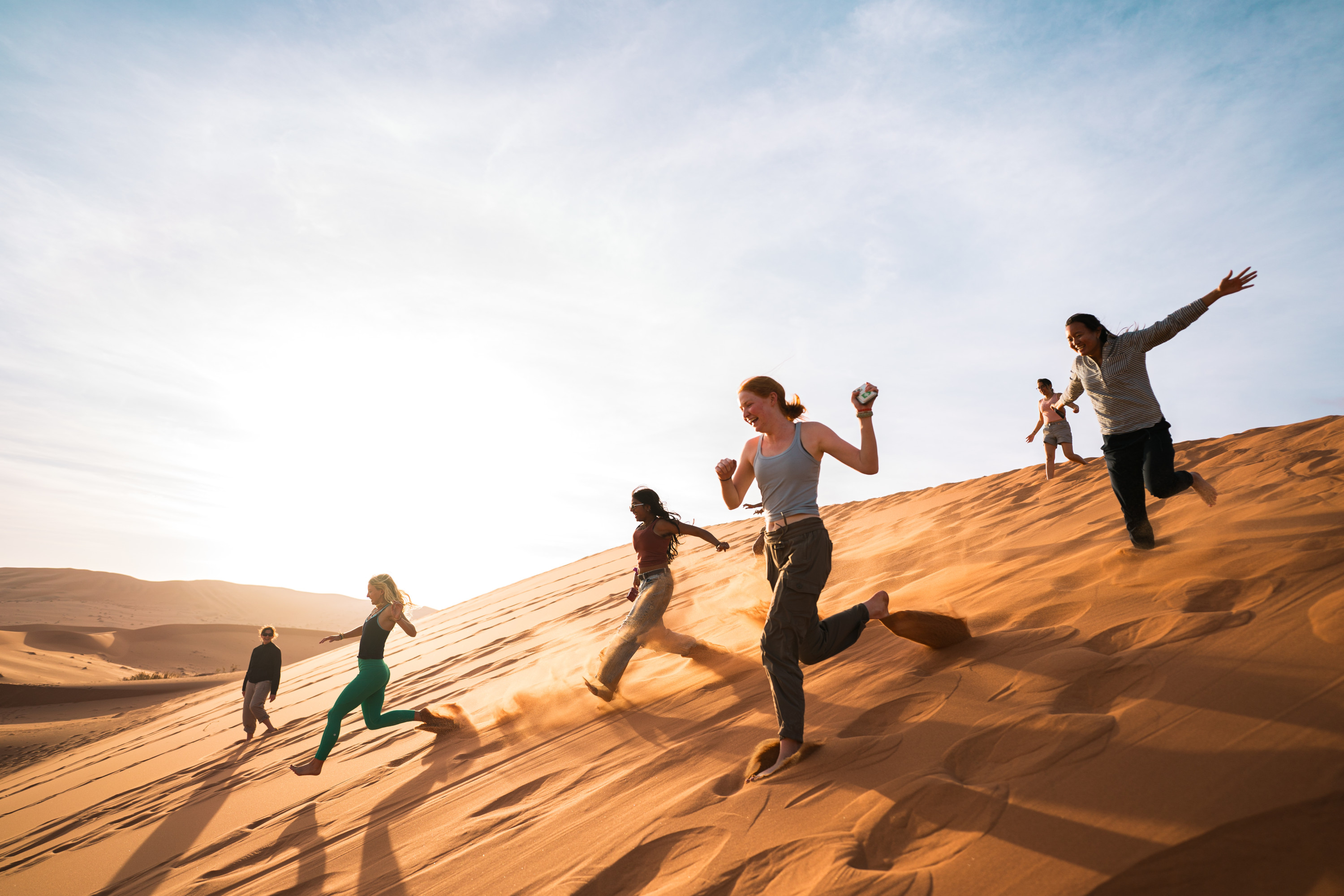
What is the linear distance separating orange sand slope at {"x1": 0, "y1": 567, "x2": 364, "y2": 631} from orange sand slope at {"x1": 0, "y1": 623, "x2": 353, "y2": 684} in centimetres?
1186

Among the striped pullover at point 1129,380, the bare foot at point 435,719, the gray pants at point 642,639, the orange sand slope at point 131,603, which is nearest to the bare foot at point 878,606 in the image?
the gray pants at point 642,639

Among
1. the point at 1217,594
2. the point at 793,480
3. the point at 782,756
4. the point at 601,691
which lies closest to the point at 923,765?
the point at 782,756

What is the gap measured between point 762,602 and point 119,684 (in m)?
26.2

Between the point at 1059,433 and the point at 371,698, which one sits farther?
the point at 1059,433

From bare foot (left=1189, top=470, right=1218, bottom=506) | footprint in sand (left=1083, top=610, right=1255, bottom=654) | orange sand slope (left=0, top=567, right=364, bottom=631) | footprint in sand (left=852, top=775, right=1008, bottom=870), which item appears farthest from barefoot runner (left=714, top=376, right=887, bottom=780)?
orange sand slope (left=0, top=567, right=364, bottom=631)

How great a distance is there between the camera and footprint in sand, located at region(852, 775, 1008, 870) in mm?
2000

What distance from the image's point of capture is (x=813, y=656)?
2.98 metres

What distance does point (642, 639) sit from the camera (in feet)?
15.9

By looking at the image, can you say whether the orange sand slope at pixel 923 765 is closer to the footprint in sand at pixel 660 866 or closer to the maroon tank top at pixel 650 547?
the footprint in sand at pixel 660 866

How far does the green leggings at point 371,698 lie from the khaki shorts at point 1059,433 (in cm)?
914

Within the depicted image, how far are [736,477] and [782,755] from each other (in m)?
1.35

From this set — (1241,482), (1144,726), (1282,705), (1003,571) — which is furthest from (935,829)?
(1241,482)

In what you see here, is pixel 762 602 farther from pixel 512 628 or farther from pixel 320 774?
pixel 512 628

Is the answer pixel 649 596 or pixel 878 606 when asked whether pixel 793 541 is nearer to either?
pixel 878 606
